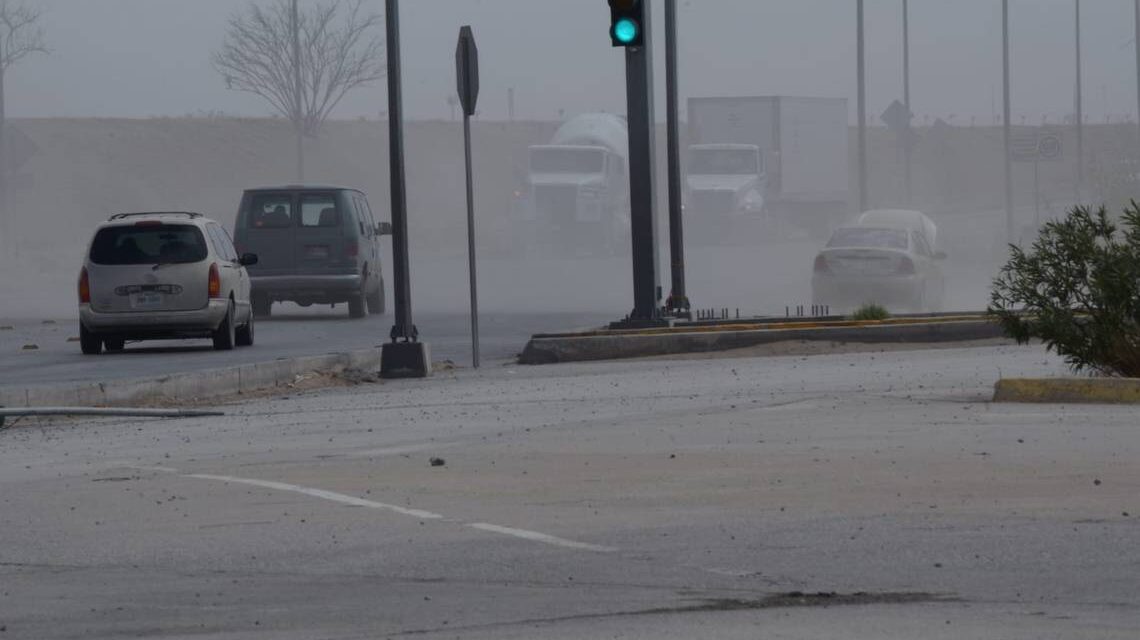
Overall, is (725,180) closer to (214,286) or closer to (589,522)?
(214,286)

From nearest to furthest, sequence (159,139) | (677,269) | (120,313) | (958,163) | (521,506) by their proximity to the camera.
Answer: (521,506) → (120,313) → (677,269) → (159,139) → (958,163)

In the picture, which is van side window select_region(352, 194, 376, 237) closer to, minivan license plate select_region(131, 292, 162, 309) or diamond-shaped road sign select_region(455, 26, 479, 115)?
minivan license plate select_region(131, 292, 162, 309)

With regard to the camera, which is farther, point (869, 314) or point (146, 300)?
point (146, 300)

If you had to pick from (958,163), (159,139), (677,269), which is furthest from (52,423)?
(958,163)

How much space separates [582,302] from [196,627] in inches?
1305

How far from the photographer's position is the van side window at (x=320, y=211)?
3209cm

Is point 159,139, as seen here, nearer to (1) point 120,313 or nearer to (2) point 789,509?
(1) point 120,313

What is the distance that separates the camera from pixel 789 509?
31.9ft

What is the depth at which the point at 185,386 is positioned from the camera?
17.9 metres

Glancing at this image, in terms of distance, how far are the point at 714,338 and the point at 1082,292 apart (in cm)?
647

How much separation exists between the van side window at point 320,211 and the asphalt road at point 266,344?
1521 millimetres

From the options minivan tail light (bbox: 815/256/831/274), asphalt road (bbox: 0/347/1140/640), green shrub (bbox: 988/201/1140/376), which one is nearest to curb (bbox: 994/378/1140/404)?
asphalt road (bbox: 0/347/1140/640)

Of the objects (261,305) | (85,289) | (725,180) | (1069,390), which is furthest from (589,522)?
(725,180)

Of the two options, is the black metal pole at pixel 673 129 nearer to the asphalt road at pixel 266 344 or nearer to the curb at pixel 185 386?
the asphalt road at pixel 266 344
